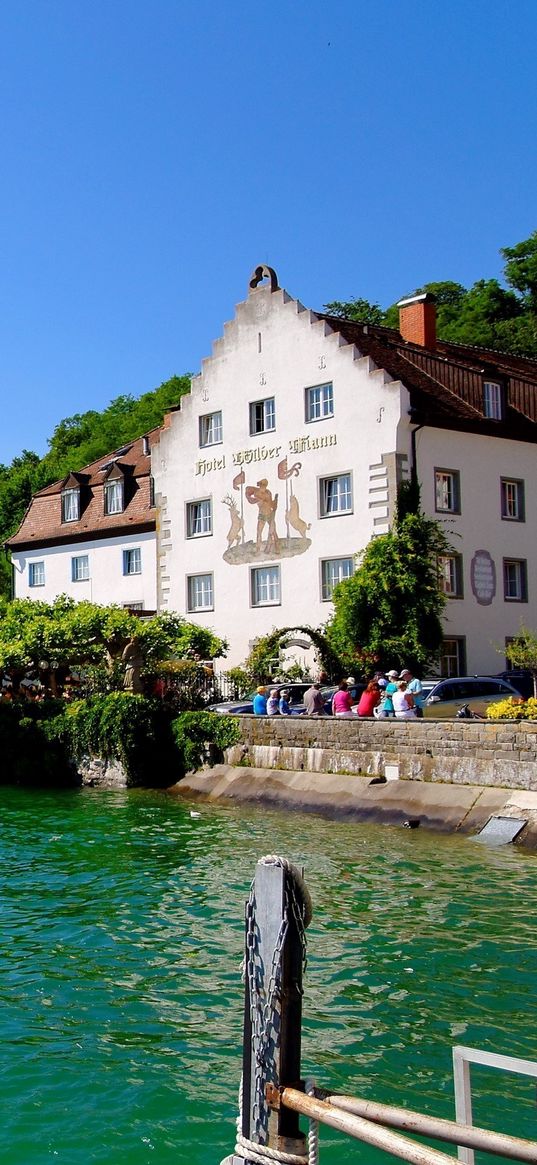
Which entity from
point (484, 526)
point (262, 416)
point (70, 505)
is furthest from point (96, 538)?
point (484, 526)

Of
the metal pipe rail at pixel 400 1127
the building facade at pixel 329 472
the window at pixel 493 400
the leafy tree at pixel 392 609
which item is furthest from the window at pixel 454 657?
the metal pipe rail at pixel 400 1127

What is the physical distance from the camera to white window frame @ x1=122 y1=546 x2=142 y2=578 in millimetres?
47778

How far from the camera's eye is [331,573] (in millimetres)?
38219

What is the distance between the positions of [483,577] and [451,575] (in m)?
1.38

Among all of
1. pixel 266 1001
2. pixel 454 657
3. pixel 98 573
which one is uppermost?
pixel 98 573

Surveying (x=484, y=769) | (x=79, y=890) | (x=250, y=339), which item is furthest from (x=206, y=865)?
(x=250, y=339)

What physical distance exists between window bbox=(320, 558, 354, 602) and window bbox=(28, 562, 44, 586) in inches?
751

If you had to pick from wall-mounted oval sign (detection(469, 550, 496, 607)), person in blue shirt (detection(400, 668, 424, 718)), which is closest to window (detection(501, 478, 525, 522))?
wall-mounted oval sign (detection(469, 550, 496, 607))

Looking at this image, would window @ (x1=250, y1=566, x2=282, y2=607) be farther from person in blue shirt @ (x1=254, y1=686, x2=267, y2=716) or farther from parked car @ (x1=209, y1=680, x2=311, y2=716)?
person in blue shirt @ (x1=254, y1=686, x2=267, y2=716)

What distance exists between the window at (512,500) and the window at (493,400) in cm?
226

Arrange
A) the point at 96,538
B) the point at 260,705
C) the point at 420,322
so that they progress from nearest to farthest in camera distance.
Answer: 1. the point at 260,705
2. the point at 420,322
3. the point at 96,538

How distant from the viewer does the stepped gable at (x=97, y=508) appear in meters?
48.8

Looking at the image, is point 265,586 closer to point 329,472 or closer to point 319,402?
point 329,472

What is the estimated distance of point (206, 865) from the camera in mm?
18844
